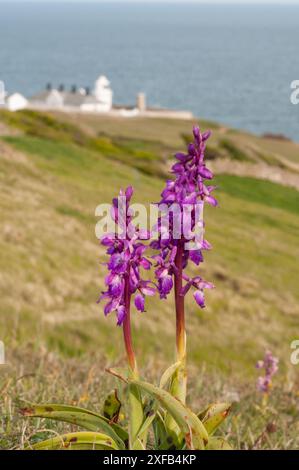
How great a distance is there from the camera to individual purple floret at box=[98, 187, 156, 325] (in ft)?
9.28

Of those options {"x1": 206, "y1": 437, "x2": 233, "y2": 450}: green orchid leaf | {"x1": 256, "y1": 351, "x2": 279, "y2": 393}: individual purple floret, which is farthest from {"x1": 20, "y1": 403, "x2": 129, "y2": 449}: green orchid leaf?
{"x1": 256, "y1": 351, "x2": 279, "y2": 393}: individual purple floret

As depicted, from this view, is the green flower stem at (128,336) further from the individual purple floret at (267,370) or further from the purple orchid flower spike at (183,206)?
the individual purple floret at (267,370)

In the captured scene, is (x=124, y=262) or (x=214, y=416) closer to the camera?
(x=124, y=262)

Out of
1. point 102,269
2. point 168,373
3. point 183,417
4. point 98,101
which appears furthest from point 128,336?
point 98,101

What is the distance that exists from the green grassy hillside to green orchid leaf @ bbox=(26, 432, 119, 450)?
153 cm

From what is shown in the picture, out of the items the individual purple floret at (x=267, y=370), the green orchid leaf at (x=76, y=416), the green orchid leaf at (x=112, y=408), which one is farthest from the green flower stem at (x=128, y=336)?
the individual purple floret at (x=267, y=370)

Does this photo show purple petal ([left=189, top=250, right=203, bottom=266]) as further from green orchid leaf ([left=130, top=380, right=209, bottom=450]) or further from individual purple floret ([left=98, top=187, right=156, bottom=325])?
green orchid leaf ([left=130, top=380, right=209, bottom=450])

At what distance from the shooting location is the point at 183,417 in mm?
2822

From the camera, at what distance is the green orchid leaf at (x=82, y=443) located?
9.61 ft

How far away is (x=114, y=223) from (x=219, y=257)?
22165 mm

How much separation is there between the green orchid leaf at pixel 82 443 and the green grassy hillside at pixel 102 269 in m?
1.53

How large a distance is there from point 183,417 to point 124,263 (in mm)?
574

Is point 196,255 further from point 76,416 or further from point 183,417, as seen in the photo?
point 76,416
